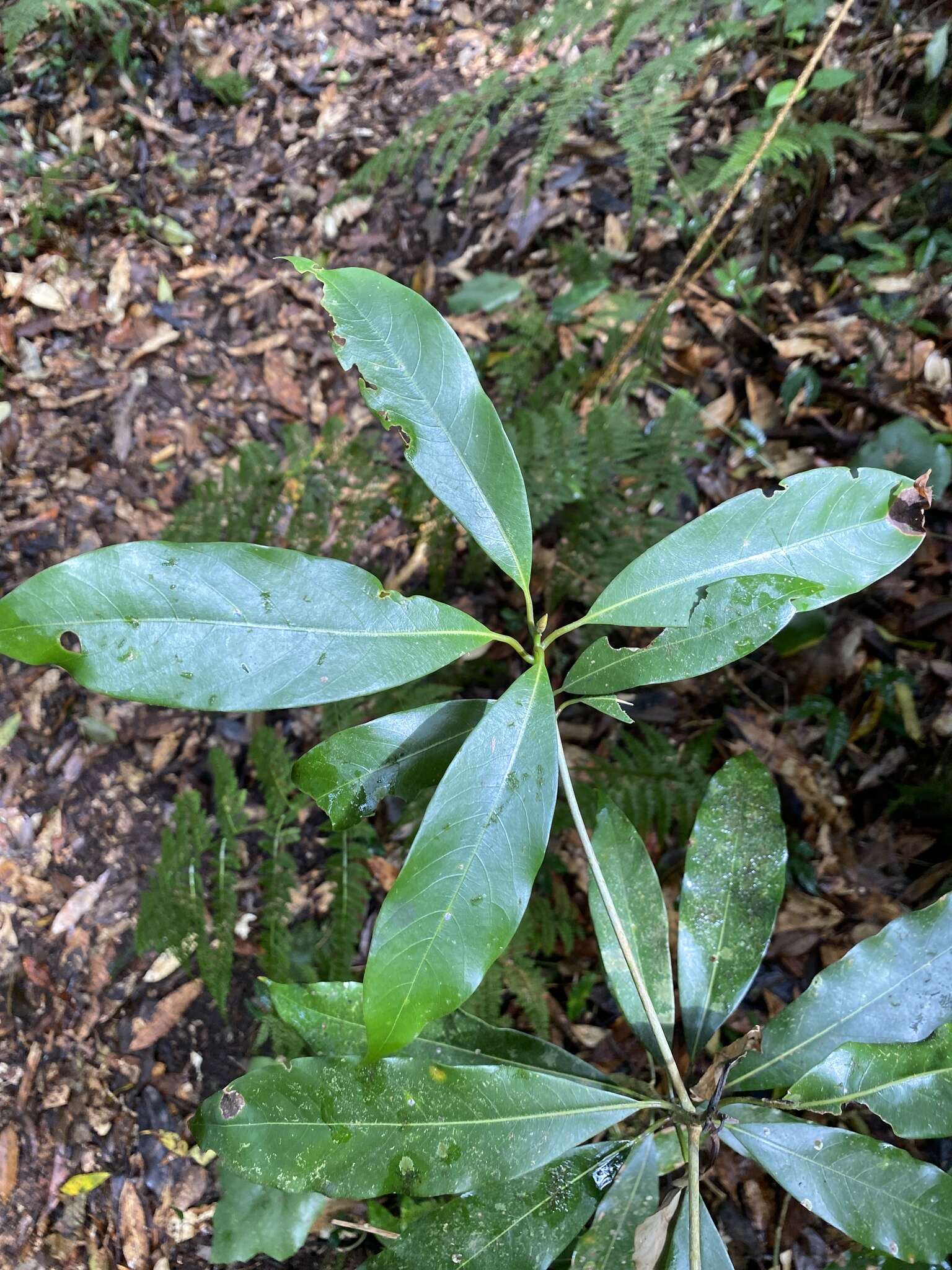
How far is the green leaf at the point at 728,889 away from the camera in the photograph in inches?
48.9

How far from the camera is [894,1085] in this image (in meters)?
0.98

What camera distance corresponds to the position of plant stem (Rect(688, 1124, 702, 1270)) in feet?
2.93

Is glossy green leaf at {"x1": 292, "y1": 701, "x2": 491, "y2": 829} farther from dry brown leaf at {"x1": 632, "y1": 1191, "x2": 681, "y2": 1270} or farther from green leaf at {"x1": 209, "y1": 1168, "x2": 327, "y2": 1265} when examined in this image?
green leaf at {"x1": 209, "y1": 1168, "x2": 327, "y2": 1265}

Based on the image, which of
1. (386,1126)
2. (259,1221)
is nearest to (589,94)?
(386,1126)

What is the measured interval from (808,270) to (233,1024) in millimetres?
2744

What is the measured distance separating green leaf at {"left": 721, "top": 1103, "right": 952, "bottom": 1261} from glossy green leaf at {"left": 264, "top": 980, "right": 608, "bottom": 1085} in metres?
0.24

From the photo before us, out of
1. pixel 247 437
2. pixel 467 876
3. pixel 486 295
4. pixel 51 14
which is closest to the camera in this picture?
pixel 467 876

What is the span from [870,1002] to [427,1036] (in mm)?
662

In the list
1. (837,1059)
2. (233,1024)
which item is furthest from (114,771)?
(837,1059)

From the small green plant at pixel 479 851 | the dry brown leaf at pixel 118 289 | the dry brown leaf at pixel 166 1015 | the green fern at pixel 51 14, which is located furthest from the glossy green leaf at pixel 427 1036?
the green fern at pixel 51 14

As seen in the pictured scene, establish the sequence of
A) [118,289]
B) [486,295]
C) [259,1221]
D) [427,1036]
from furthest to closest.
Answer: [118,289], [486,295], [259,1221], [427,1036]

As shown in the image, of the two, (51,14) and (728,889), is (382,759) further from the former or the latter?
(51,14)

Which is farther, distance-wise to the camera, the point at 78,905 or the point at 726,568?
the point at 78,905

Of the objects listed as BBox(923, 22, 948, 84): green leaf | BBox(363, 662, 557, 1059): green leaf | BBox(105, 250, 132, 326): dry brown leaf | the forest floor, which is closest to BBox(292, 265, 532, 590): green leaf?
BBox(363, 662, 557, 1059): green leaf
